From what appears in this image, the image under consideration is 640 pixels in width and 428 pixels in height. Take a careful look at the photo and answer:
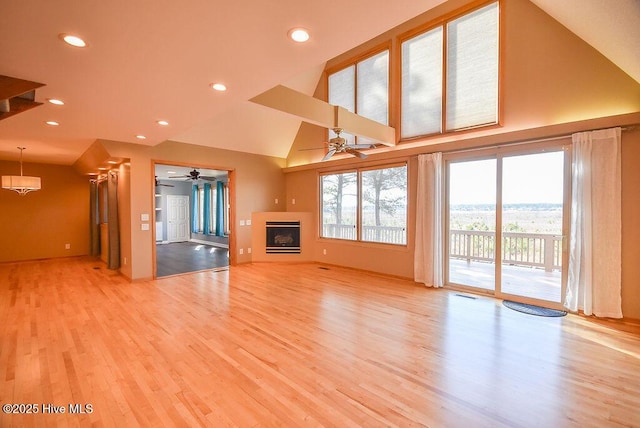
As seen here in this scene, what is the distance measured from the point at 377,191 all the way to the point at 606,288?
12.5 ft

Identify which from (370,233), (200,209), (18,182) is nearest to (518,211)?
(370,233)

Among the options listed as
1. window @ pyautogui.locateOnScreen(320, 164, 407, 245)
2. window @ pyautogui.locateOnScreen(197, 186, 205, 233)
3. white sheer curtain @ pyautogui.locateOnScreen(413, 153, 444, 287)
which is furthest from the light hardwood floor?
window @ pyautogui.locateOnScreen(197, 186, 205, 233)

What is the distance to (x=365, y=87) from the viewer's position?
6188 millimetres

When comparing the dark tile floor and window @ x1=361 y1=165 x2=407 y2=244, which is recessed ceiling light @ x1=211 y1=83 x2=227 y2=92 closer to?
window @ x1=361 y1=165 x2=407 y2=244

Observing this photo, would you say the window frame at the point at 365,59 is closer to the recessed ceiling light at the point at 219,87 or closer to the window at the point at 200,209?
the recessed ceiling light at the point at 219,87

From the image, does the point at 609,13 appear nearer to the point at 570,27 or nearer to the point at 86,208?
the point at 570,27

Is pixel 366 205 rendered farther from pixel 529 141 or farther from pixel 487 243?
pixel 529 141

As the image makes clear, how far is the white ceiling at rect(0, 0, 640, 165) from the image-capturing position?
1644 mm

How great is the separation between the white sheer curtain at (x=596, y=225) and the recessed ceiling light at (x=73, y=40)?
532 centimetres

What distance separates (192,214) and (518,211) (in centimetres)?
1181

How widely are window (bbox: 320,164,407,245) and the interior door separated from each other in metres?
7.81

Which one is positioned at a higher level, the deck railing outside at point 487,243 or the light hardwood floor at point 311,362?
the deck railing outside at point 487,243

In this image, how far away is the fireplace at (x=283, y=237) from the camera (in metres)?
7.27

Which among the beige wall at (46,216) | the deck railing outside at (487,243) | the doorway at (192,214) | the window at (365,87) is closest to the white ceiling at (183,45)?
the window at (365,87)
